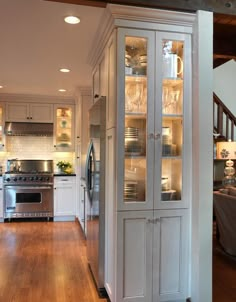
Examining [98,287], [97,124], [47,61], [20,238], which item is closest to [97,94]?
[97,124]

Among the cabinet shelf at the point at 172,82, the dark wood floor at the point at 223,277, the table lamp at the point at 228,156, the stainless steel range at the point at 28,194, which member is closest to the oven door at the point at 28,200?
the stainless steel range at the point at 28,194

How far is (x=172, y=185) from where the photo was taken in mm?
2625

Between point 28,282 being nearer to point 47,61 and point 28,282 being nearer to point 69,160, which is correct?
point 47,61

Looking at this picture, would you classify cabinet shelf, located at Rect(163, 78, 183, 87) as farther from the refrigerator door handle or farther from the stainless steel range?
the stainless steel range

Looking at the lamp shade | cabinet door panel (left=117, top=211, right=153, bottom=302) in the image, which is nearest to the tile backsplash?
the lamp shade

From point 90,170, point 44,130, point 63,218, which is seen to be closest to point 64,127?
point 44,130

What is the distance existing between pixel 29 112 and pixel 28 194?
1.70m

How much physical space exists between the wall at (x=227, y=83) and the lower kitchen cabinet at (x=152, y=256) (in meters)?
6.05

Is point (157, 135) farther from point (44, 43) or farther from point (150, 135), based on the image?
point (44, 43)

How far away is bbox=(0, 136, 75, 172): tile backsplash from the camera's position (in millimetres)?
6406

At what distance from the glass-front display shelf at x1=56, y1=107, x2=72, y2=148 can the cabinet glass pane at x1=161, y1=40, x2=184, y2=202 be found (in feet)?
13.2

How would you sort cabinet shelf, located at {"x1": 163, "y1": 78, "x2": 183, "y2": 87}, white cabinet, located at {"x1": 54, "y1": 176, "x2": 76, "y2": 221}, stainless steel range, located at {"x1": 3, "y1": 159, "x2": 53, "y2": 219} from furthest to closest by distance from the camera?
white cabinet, located at {"x1": 54, "y1": 176, "x2": 76, "y2": 221} < stainless steel range, located at {"x1": 3, "y1": 159, "x2": 53, "y2": 219} < cabinet shelf, located at {"x1": 163, "y1": 78, "x2": 183, "y2": 87}

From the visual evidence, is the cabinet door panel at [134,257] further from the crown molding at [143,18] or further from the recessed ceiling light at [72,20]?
the recessed ceiling light at [72,20]

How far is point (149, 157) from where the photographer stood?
2.47 m
